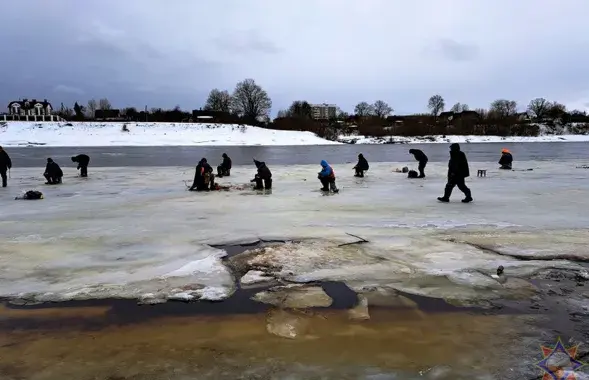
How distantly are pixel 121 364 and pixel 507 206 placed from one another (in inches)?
382

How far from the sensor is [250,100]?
105000 mm

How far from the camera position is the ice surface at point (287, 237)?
5.67 meters

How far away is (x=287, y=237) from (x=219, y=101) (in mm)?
107732

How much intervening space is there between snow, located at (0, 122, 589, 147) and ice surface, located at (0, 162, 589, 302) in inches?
2269

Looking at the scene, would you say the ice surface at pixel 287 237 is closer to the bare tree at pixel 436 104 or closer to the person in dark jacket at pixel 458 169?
the person in dark jacket at pixel 458 169

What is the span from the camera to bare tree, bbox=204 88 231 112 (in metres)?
111

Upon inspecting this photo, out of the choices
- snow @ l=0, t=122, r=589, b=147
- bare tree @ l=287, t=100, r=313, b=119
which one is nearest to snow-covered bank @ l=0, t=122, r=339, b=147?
snow @ l=0, t=122, r=589, b=147

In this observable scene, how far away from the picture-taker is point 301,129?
87188mm

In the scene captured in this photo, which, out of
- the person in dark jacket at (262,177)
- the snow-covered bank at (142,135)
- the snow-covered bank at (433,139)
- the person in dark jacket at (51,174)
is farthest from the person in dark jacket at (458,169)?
the snow-covered bank at (433,139)

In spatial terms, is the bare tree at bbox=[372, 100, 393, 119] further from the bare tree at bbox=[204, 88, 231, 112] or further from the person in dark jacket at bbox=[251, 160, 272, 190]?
the person in dark jacket at bbox=[251, 160, 272, 190]

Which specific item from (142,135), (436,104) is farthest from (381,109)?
(142,135)

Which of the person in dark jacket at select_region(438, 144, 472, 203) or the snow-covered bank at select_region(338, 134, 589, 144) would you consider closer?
the person in dark jacket at select_region(438, 144, 472, 203)

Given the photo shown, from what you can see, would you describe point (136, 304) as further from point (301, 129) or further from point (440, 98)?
point (440, 98)

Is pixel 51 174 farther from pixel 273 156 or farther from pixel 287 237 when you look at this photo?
pixel 273 156
